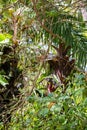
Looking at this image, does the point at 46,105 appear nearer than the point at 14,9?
Yes

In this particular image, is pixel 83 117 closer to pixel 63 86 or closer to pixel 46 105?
pixel 46 105

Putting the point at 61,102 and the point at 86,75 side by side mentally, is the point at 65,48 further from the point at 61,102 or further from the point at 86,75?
the point at 61,102

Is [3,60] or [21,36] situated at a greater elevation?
[21,36]

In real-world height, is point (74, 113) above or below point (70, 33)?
below

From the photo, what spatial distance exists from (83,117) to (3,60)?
1.02 meters

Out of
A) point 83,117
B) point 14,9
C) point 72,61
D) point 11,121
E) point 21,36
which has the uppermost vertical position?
point 14,9

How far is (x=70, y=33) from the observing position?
2.76 meters

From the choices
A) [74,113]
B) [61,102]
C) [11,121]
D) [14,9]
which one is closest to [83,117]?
[74,113]

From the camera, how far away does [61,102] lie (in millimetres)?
2137

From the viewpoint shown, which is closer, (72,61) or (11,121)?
(11,121)

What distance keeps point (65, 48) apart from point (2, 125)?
0.96 metres

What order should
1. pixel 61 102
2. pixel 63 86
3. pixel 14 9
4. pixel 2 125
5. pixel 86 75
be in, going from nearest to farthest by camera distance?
pixel 61 102 → pixel 86 75 → pixel 2 125 → pixel 63 86 → pixel 14 9

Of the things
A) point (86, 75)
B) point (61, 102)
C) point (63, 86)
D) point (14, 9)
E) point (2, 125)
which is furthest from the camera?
point (14, 9)

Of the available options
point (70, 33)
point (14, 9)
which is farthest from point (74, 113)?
point (14, 9)
